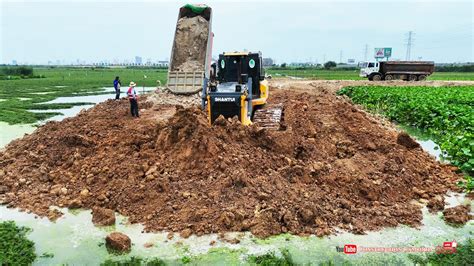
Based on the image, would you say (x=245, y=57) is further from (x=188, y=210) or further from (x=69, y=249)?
(x=69, y=249)

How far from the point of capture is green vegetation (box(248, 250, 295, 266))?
16.1ft

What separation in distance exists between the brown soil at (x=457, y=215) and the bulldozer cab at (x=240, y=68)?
597cm

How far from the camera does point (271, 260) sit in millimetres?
4973

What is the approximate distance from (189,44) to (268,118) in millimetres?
Answer: 7907

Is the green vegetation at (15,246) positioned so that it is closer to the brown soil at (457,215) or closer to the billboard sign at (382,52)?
the brown soil at (457,215)

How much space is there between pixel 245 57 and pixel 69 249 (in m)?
7.01

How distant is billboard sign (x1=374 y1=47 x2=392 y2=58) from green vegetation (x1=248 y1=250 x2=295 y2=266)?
5958cm

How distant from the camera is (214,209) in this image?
20.4 feet

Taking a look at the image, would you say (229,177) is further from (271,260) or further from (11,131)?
(11,131)

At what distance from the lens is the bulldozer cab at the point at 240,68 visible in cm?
1059

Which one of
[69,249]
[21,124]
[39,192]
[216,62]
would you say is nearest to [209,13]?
[216,62]

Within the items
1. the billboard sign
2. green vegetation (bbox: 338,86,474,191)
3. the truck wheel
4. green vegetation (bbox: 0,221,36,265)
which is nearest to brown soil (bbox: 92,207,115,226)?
green vegetation (bbox: 0,221,36,265)

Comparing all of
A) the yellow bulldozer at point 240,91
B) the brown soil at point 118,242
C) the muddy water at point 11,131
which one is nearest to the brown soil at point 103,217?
the brown soil at point 118,242

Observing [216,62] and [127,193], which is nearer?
[127,193]
